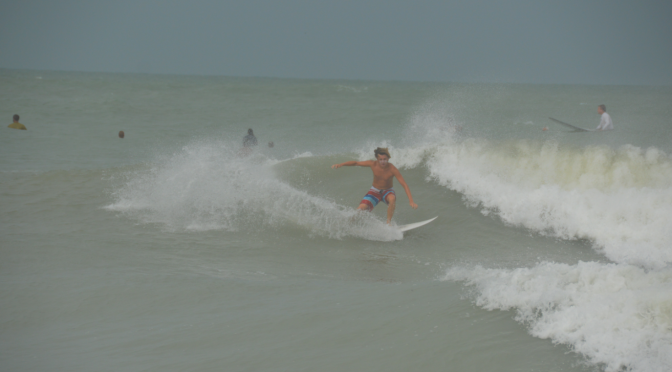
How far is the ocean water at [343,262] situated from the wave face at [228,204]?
0.13 ft

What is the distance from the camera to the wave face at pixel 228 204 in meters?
8.03

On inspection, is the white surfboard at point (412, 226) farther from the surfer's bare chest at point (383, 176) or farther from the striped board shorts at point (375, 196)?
the surfer's bare chest at point (383, 176)

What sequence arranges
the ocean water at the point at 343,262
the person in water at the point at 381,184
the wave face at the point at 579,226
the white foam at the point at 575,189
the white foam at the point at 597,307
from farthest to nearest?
the person in water at the point at 381,184 → the white foam at the point at 575,189 → the ocean water at the point at 343,262 → the wave face at the point at 579,226 → the white foam at the point at 597,307

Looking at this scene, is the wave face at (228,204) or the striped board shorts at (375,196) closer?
the wave face at (228,204)

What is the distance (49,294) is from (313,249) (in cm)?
331

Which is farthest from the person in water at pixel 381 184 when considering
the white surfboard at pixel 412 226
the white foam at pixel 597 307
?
the white foam at pixel 597 307

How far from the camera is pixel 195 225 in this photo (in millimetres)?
8188

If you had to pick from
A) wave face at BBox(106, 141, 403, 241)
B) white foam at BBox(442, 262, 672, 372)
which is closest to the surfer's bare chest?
wave face at BBox(106, 141, 403, 241)

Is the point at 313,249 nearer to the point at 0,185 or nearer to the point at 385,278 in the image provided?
the point at 385,278

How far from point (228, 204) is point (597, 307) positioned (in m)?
6.60

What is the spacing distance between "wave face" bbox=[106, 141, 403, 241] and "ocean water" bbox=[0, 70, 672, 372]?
0.04m

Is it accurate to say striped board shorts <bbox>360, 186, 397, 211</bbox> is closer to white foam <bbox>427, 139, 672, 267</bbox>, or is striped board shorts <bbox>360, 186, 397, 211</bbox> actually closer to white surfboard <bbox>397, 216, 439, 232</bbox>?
white surfboard <bbox>397, 216, 439, 232</bbox>

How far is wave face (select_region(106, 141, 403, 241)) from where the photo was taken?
26.3 feet

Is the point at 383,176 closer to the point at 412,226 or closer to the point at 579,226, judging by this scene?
the point at 412,226
